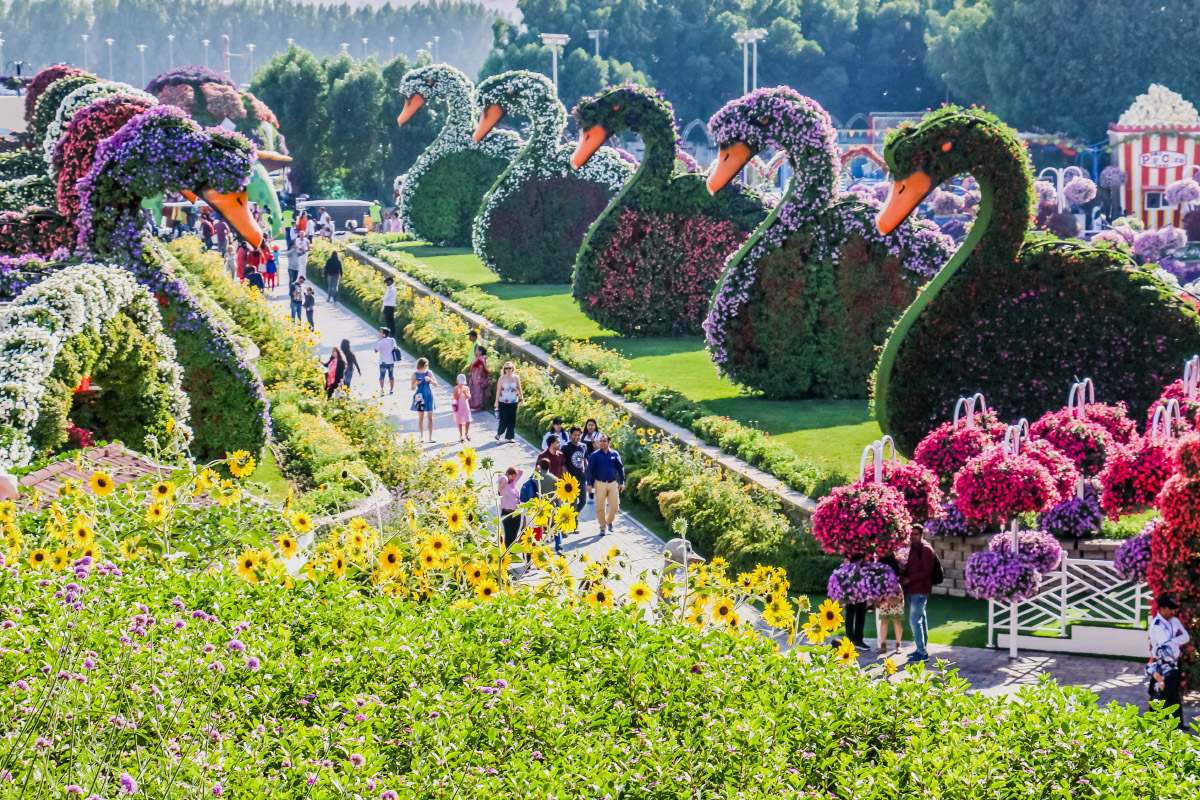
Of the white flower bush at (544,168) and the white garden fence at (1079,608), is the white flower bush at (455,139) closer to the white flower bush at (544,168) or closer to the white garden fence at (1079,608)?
the white flower bush at (544,168)

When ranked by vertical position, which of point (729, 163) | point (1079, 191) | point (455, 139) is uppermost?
point (455, 139)

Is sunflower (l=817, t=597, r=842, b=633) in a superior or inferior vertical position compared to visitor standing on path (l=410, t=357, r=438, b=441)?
superior

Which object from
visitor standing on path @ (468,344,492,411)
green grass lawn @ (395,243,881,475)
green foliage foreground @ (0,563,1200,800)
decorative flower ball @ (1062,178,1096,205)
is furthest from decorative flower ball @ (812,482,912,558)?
decorative flower ball @ (1062,178,1096,205)

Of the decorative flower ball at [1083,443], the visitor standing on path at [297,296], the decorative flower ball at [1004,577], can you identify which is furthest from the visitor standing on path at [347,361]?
the decorative flower ball at [1004,577]

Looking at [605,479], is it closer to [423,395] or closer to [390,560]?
[423,395]

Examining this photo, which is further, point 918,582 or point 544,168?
point 544,168

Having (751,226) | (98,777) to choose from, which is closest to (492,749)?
(98,777)

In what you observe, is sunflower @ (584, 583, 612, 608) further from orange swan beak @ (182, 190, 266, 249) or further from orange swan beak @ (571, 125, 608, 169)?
orange swan beak @ (571, 125, 608, 169)

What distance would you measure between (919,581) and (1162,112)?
1527 inches

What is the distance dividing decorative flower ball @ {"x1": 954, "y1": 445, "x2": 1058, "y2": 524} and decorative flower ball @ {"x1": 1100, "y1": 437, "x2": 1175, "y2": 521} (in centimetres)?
52

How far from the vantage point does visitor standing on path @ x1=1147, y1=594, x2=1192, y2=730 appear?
10203 millimetres

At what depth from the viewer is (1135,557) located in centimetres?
1173

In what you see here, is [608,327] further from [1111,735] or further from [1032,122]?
[1032,122]

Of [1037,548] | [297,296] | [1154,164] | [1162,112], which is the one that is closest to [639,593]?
[1037,548]
